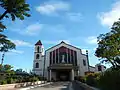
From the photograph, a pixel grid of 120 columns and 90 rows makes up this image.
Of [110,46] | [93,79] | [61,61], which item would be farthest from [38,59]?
[93,79]

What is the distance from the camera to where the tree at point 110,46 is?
27011 millimetres

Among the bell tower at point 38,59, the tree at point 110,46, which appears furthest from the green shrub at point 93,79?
the bell tower at point 38,59

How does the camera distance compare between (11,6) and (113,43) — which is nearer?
(11,6)

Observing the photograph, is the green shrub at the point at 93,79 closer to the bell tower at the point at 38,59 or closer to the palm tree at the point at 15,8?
the palm tree at the point at 15,8

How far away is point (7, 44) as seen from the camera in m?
22.6

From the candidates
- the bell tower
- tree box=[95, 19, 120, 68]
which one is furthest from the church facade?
tree box=[95, 19, 120, 68]

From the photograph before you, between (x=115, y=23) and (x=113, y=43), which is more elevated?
(x=115, y=23)

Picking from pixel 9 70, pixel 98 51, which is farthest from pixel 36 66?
pixel 9 70

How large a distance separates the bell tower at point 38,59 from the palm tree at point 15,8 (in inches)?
1684

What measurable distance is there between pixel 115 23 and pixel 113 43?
13.0 ft

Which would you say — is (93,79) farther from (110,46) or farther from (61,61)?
(61,61)

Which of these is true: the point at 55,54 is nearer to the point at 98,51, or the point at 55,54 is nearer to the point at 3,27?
the point at 98,51

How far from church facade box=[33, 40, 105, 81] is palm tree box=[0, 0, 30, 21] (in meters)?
38.8

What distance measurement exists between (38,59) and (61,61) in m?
9.61
